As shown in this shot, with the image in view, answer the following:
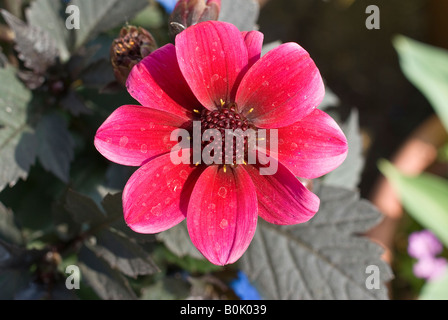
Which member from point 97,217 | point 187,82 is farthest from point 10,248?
point 187,82

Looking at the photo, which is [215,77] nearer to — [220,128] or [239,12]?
[220,128]

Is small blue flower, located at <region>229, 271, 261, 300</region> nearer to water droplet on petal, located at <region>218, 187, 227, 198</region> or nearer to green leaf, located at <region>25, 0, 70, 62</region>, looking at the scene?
water droplet on petal, located at <region>218, 187, 227, 198</region>

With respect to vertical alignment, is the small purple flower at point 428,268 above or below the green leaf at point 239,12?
below

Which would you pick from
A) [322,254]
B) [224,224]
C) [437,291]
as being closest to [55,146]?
[224,224]

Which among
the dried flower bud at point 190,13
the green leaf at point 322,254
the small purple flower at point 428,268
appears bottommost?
the small purple flower at point 428,268

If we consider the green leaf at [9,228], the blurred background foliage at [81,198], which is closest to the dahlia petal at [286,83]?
the blurred background foliage at [81,198]

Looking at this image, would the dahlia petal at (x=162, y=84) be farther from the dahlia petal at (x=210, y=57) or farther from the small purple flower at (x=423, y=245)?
the small purple flower at (x=423, y=245)
